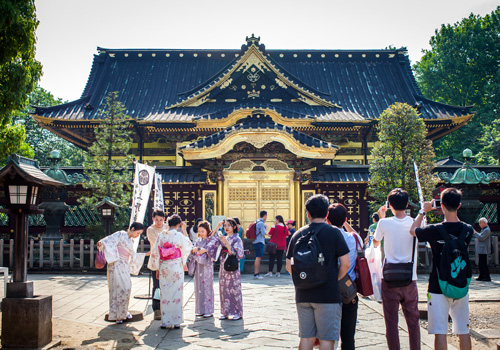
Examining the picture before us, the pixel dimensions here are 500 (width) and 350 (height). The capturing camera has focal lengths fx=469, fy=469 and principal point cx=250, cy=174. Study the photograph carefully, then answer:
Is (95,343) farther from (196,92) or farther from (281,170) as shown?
(196,92)

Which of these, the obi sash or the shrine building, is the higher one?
the shrine building

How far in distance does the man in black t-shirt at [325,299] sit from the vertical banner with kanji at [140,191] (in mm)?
6617

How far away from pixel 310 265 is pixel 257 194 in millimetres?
12370

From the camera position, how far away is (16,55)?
26.2ft

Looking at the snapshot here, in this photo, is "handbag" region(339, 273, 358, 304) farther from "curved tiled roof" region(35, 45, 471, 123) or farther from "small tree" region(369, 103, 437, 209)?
"curved tiled roof" region(35, 45, 471, 123)

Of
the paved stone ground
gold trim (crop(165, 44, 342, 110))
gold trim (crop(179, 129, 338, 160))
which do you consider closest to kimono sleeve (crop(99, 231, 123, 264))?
the paved stone ground

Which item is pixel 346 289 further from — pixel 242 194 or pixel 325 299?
pixel 242 194

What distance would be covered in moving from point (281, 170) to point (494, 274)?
725 cm

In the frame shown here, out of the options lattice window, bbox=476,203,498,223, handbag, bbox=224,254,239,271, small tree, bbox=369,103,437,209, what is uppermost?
small tree, bbox=369,103,437,209

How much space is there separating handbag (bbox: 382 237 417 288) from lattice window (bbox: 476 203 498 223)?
42.7 feet

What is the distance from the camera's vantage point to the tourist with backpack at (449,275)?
4.46m

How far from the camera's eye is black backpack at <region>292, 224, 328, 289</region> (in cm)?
409

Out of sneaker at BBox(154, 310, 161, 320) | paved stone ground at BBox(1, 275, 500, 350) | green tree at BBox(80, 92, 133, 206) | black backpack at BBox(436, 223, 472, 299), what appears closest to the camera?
black backpack at BBox(436, 223, 472, 299)

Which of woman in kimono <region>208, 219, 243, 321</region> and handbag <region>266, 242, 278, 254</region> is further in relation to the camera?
handbag <region>266, 242, 278, 254</region>
